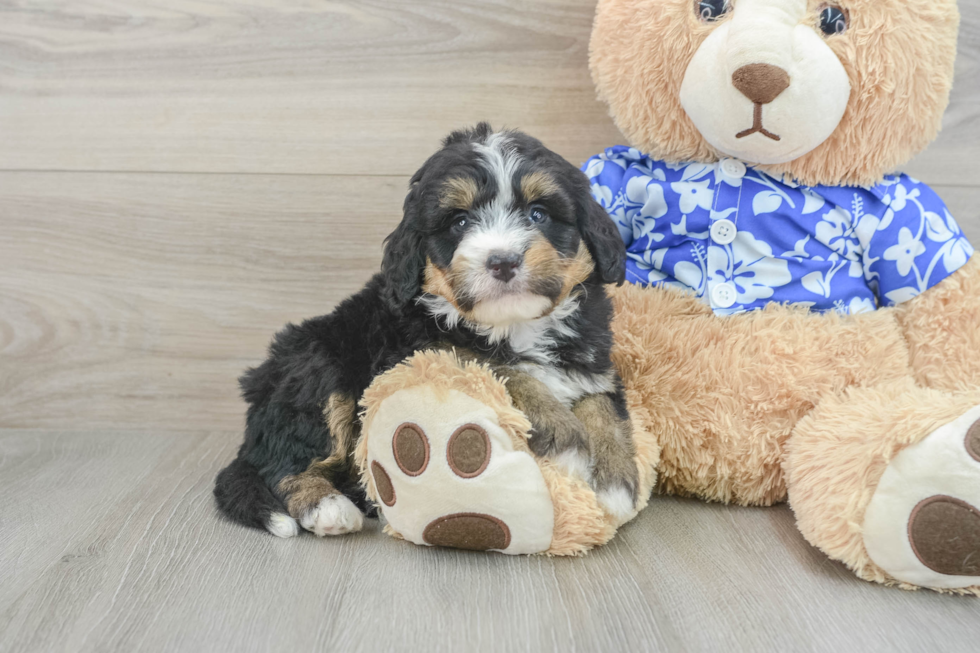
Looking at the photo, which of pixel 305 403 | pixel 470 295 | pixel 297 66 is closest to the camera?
pixel 470 295

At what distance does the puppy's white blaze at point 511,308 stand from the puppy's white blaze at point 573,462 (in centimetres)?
29

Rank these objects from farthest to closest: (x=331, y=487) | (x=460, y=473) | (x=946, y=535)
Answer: (x=331, y=487) → (x=460, y=473) → (x=946, y=535)

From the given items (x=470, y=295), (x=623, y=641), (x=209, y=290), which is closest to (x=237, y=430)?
(x=209, y=290)

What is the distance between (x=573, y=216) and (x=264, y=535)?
1.01 meters

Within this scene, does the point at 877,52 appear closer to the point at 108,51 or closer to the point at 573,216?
the point at 573,216

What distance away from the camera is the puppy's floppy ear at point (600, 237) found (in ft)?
5.26

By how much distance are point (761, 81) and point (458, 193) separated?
72cm

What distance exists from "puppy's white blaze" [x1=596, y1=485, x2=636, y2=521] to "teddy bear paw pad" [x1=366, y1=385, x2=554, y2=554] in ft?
0.42

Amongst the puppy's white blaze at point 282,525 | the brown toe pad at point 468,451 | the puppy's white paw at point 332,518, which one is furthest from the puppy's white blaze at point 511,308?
the puppy's white blaze at point 282,525

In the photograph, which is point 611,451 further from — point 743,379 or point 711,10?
point 711,10

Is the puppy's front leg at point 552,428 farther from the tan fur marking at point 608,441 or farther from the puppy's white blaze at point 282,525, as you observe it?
the puppy's white blaze at point 282,525

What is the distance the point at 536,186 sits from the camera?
1519 millimetres

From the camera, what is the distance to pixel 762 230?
1883mm

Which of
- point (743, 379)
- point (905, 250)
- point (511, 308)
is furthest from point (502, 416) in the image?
point (905, 250)
